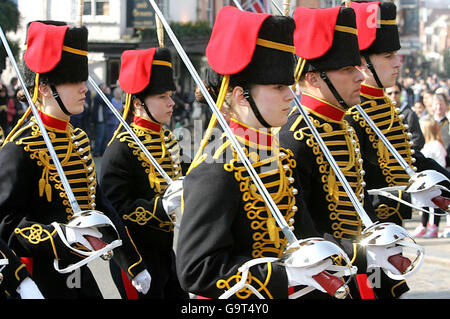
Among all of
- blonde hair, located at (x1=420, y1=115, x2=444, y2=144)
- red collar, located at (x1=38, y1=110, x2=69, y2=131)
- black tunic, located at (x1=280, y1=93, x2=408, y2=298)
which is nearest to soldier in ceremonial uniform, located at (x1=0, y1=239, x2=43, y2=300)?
red collar, located at (x1=38, y1=110, x2=69, y2=131)

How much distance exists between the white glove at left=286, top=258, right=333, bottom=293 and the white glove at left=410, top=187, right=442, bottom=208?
6.16 feet

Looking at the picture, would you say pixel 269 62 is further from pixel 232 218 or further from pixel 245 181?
pixel 232 218

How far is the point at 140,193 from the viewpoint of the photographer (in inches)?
208

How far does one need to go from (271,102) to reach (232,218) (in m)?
0.53

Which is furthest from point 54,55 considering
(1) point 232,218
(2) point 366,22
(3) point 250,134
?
(2) point 366,22

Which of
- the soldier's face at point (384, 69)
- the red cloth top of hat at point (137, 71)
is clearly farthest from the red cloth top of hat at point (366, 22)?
the red cloth top of hat at point (137, 71)

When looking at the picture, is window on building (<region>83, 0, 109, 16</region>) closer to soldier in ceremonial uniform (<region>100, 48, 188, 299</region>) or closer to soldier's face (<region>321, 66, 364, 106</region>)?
soldier in ceremonial uniform (<region>100, 48, 188, 299</region>)

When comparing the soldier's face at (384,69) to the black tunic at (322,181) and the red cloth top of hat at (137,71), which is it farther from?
the red cloth top of hat at (137,71)

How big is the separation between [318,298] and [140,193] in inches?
87.6

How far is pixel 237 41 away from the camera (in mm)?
3230

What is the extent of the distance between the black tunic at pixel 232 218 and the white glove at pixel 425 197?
1502 millimetres
